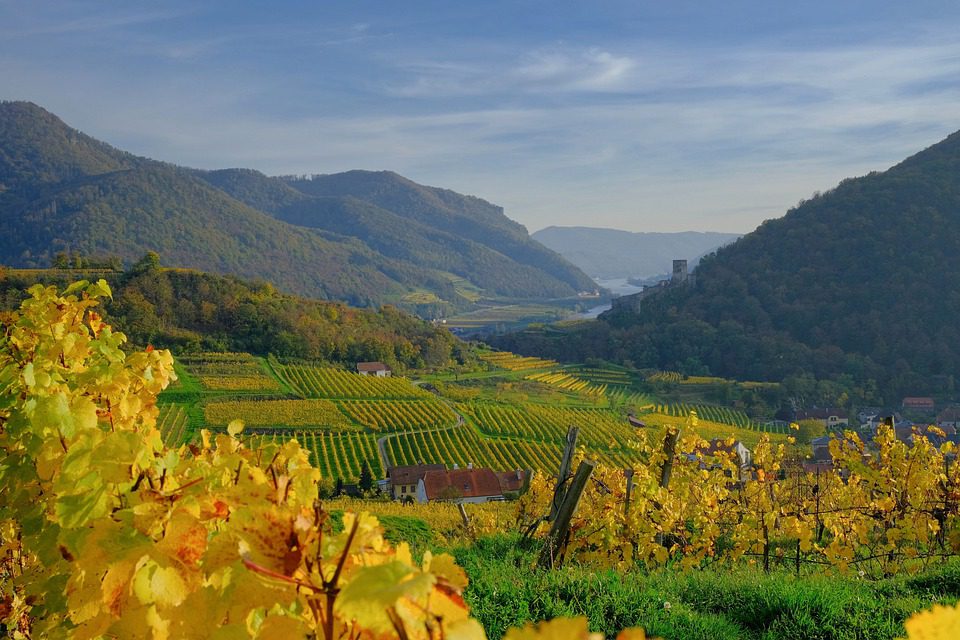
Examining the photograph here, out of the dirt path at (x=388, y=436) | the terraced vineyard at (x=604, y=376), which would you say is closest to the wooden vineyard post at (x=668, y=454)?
the dirt path at (x=388, y=436)

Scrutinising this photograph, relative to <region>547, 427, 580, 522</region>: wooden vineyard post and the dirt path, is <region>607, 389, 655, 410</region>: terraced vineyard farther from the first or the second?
<region>547, 427, 580, 522</region>: wooden vineyard post

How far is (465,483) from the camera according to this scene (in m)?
28.5

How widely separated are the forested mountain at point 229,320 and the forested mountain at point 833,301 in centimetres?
Answer: 2575

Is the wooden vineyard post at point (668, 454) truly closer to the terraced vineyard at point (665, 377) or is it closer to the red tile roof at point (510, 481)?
the red tile roof at point (510, 481)

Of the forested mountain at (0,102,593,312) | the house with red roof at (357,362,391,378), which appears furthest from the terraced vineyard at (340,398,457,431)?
the forested mountain at (0,102,593,312)

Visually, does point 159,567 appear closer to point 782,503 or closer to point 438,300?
point 782,503

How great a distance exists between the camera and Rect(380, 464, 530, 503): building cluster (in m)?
27.9

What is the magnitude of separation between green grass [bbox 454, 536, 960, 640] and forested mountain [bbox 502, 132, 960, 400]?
58.3m

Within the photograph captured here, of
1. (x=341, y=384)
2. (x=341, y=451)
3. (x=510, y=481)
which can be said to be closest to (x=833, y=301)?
(x=341, y=384)

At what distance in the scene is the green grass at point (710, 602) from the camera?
3.60 metres

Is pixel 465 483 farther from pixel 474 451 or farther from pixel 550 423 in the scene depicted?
pixel 550 423

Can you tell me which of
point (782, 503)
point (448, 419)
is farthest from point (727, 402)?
point (782, 503)

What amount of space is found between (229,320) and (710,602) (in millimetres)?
60502

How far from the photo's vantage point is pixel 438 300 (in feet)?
530
